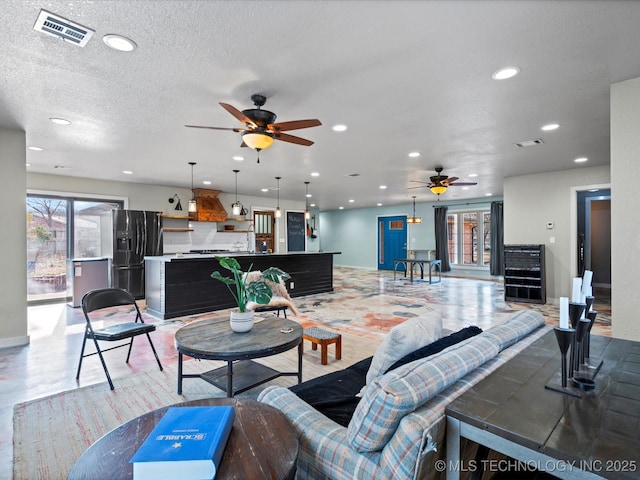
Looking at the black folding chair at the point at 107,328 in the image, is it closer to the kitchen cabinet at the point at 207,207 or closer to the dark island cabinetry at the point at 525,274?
the kitchen cabinet at the point at 207,207

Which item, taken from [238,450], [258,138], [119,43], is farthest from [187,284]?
[238,450]

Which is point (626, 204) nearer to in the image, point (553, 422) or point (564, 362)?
point (564, 362)

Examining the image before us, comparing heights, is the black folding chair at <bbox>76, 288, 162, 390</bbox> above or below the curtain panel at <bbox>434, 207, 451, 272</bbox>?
below

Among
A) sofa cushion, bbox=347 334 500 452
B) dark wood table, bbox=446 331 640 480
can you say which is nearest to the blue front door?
dark wood table, bbox=446 331 640 480

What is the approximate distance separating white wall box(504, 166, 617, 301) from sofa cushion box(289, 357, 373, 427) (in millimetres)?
5931

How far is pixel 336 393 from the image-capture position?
189cm

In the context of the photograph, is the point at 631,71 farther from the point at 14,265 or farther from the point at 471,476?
the point at 14,265

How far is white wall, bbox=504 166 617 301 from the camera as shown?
6.26 meters

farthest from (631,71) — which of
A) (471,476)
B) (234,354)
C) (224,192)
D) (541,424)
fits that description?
(224,192)

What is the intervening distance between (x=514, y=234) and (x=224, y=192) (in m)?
7.11

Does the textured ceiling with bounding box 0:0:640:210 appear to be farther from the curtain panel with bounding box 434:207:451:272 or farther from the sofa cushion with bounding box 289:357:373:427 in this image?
→ the curtain panel with bounding box 434:207:451:272

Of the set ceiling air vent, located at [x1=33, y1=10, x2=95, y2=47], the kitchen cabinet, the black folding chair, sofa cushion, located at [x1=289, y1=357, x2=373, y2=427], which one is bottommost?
sofa cushion, located at [x1=289, y1=357, x2=373, y2=427]

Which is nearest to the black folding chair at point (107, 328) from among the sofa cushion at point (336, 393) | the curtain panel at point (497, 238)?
the sofa cushion at point (336, 393)

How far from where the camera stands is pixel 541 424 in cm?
103
